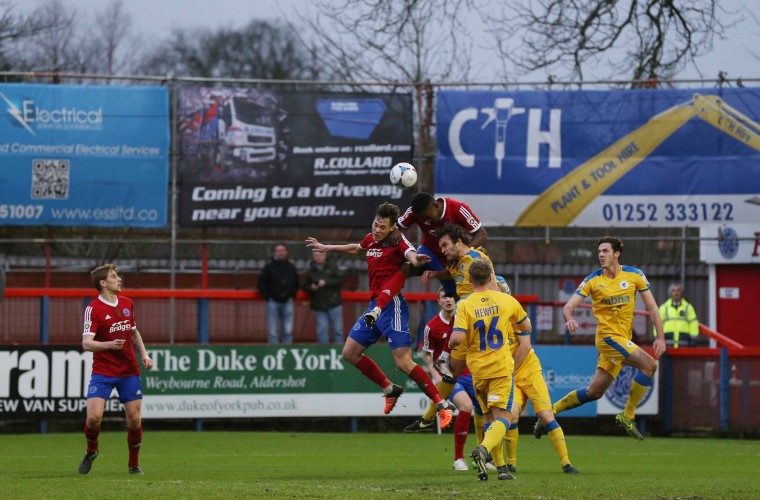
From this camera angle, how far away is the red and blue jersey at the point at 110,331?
495 inches

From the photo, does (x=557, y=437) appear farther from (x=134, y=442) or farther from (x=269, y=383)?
(x=269, y=383)

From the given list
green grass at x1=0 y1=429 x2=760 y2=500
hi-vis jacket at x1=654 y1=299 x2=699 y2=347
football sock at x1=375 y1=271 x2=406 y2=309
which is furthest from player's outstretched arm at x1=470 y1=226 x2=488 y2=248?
hi-vis jacket at x1=654 y1=299 x2=699 y2=347

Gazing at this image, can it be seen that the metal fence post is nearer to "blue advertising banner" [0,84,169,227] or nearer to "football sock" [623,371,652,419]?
"football sock" [623,371,652,419]

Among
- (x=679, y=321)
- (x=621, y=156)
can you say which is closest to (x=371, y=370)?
(x=621, y=156)

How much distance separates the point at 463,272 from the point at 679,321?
33.2ft

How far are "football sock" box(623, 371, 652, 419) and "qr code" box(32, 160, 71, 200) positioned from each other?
1015 cm

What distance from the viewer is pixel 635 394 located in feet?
49.1

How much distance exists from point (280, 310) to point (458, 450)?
23.8ft

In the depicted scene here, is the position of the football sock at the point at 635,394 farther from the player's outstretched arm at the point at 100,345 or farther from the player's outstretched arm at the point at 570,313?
the player's outstretched arm at the point at 100,345

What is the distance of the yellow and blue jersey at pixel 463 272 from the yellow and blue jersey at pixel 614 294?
2003 millimetres

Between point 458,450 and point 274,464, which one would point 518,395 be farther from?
point 274,464

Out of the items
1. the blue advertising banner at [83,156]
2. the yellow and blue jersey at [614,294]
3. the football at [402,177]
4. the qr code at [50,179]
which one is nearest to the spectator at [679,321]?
the yellow and blue jersey at [614,294]

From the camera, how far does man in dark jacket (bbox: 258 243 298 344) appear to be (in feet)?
65.3

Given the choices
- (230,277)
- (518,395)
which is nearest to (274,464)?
(518,395)
